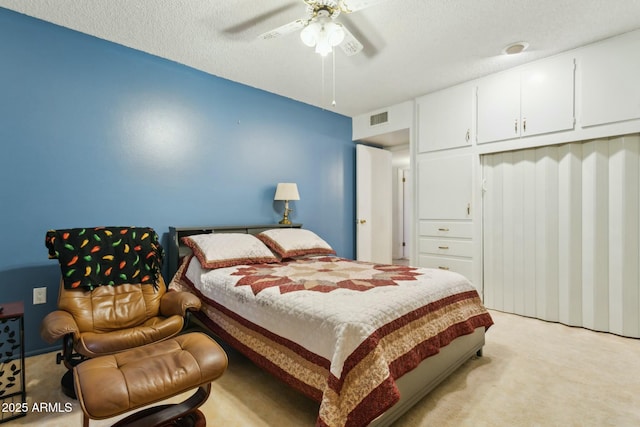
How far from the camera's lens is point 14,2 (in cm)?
220

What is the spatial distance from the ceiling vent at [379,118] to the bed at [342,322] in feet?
8.09

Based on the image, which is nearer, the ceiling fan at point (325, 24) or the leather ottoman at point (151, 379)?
the leather ottoman at point (151, 379)

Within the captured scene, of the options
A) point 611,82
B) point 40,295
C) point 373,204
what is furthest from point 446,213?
point 40,295

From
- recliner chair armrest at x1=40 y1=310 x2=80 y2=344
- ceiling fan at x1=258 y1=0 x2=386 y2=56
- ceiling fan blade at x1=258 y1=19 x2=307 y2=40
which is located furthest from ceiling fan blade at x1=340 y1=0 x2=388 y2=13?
recliner chair armrest at x1=40 y1=310 x2=80 y2=344

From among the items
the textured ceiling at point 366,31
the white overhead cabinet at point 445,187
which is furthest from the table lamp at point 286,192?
the white overhead cabinet at point 445,187

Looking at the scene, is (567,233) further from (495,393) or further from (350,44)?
(350,44)

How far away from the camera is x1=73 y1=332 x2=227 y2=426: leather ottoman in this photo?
119 cm

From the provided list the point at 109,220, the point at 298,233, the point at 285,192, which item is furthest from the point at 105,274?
the point at 285,192

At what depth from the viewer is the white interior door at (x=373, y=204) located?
15.3 feet

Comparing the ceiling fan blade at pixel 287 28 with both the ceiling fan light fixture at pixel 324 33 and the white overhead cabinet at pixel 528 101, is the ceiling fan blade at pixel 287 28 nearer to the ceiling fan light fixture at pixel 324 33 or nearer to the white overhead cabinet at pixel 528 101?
the ceiling fan light fixture at pixel 324 33

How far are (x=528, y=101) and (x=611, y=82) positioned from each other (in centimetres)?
60

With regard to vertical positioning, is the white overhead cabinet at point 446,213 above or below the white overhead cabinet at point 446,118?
below

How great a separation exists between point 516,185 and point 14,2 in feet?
14.8

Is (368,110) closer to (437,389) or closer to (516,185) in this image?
(516,185)
